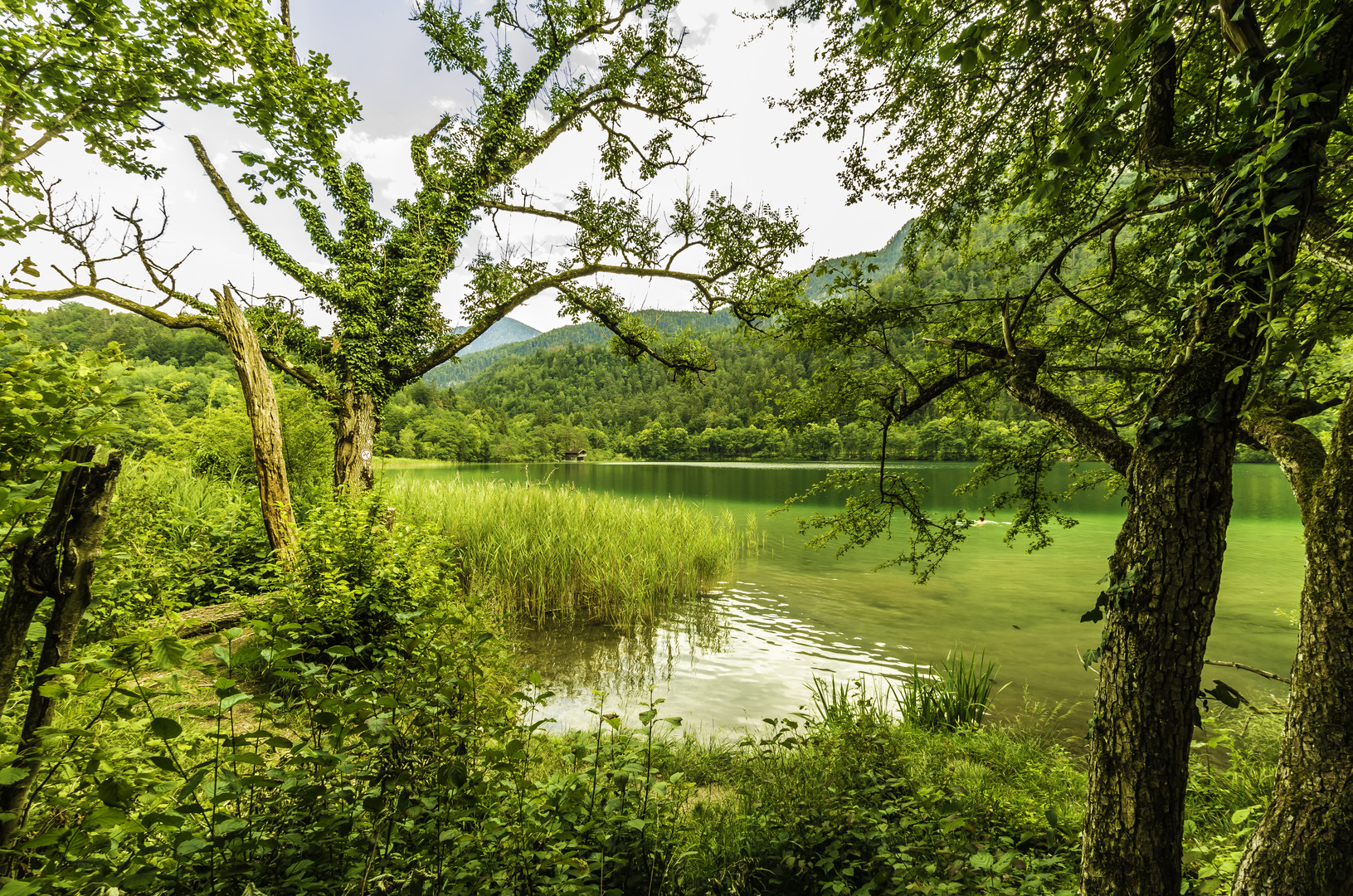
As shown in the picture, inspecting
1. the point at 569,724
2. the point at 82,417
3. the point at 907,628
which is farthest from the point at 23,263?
the point at 907,628

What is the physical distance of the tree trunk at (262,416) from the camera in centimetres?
569

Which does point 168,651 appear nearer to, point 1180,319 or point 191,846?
point 191,846

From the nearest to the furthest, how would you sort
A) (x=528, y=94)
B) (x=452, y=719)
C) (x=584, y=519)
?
(x=452, y=719) → (x=528, y=94) → (x=584, y=519)

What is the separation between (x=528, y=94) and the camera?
27.7ft

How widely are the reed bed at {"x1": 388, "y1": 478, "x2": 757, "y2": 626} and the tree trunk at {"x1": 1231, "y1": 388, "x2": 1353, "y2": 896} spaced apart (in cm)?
657

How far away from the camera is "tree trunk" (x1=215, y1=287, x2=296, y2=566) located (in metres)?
5.69

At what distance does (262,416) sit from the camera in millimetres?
5887

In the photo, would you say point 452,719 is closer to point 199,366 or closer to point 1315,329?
point 1315,329

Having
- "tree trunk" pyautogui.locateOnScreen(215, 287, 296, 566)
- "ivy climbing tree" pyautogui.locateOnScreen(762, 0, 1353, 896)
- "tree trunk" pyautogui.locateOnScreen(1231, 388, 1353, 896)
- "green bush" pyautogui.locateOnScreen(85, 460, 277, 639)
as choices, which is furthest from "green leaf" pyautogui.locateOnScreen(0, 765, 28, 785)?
"tree trunk" pyautogui.locateOnScreen(215, 287, 296, 566)

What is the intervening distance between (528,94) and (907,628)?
10.9 metres

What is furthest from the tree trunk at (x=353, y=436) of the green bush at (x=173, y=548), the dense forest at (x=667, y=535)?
the green bush at (x=173, y=548)

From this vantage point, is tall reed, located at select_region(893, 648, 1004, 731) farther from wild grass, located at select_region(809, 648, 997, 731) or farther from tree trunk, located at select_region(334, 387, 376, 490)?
tree trunk, located at select_region(334, 387, 376, 490)

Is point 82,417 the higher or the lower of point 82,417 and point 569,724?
the higher

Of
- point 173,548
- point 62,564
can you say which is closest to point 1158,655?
point 62,564
